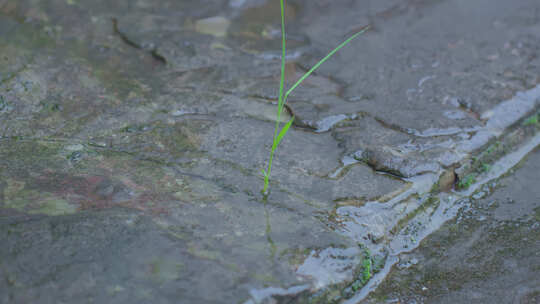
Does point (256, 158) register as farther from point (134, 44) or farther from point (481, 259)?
point (134, 44)

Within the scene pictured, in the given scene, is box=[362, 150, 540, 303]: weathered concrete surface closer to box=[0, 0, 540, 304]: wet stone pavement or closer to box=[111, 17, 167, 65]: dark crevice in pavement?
box=[0, 0, 540, 304]: wet stone pavement

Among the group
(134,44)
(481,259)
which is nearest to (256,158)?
(481,259)

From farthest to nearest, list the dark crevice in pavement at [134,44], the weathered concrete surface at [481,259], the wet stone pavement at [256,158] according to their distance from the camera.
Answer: the dark crevice in pavement at [134,44], the weathered concrete surface at [481,259], the wet stone pavement at [256,158]

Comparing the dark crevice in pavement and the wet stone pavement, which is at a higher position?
the dark crevice in pavement

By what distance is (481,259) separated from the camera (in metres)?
2.15

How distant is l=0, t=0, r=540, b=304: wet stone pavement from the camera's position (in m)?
1.76

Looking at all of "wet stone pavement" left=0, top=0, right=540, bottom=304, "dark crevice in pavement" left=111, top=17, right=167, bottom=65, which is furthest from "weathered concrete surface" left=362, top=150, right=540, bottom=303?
"dark crevice in pavement" left=111, top=17, right=167, bottom=65

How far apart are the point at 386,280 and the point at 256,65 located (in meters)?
1.65

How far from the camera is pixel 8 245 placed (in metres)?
1.71

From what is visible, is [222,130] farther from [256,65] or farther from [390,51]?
[390,51]

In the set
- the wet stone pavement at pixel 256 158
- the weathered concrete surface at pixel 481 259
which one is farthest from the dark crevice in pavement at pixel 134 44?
the weathered concrete surface at pixel 481 259

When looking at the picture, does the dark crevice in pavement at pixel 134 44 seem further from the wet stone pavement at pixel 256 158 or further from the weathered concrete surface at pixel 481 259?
the weathered concrete surface at pixel 481 259

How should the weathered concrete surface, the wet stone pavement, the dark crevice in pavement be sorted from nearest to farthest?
the wet stone pavement
the weathered concrete surface
the dark crevice in pavement

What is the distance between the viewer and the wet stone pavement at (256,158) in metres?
1.76
